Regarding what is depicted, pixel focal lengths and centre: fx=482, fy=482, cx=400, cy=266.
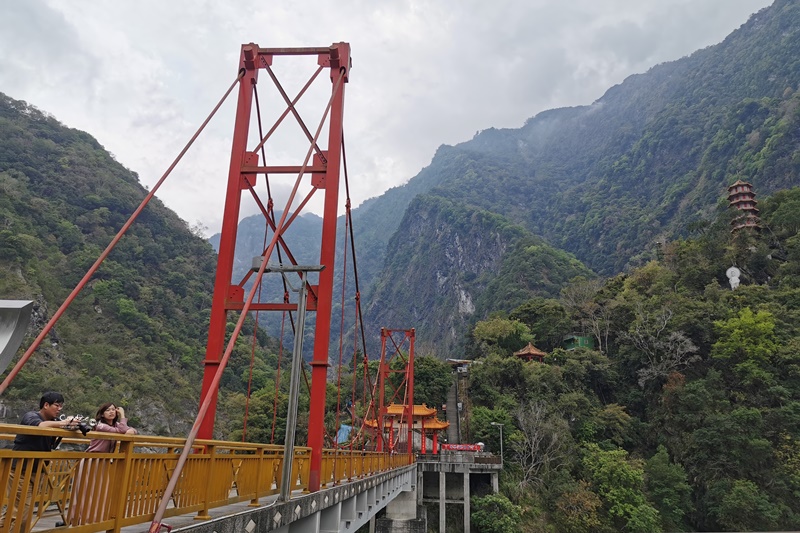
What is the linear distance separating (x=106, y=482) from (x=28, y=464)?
717 millimetres

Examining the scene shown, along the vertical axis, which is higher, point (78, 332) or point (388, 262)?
point (388, 262)

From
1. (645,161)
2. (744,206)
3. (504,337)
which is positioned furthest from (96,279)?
(645,161)

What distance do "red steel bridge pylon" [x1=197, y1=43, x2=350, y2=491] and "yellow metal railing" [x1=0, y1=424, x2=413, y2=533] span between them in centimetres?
248

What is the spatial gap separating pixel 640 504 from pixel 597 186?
4025 inches

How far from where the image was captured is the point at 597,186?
117 m

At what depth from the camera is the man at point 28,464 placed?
2668mm

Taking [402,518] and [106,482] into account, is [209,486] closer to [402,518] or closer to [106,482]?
[106,482]

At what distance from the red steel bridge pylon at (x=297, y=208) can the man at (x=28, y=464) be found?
158 inches

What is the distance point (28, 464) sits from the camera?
2.77 metres

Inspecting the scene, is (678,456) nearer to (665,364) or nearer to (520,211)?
(665,364)

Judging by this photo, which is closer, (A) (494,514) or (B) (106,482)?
(B) (106,482)

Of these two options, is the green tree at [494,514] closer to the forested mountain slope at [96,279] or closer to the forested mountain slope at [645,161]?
the forested mountain slope at [96,279]

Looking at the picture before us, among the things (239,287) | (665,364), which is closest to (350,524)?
(239,287)

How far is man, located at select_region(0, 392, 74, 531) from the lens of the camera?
267 cm
